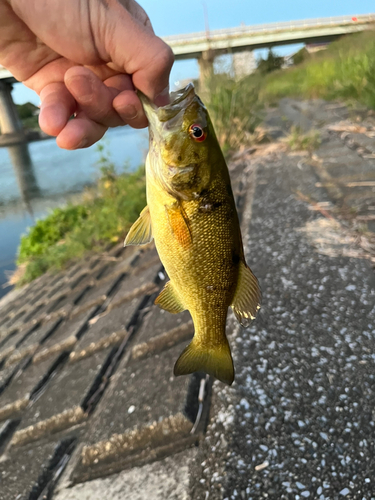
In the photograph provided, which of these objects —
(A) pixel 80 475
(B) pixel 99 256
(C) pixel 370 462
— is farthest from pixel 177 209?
(B) pixel 99 256

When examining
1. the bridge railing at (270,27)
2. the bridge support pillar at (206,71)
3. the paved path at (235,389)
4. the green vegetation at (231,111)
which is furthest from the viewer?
the bridge railing at (270,27)

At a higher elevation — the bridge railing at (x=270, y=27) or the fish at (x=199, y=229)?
the bridge railing at (x=270, y=27)

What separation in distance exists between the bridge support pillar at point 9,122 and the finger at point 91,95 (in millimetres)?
35656

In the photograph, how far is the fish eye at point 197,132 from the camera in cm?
136

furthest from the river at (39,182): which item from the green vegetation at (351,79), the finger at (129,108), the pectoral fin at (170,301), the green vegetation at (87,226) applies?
the pectoral fin at (170,301)

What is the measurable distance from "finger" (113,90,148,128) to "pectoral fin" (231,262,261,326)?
0.93 metres

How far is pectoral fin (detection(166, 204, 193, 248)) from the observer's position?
1358mm

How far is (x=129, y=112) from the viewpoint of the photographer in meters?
1.73

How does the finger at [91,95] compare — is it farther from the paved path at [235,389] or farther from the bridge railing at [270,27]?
the bridge railing at [270,27]

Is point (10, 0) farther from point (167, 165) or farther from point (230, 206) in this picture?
point (230, 206)

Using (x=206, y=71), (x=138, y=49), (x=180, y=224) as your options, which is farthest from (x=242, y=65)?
(x=180, y=224)

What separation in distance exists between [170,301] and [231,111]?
5.68 m

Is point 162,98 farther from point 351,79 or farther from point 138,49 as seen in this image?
point 351,79

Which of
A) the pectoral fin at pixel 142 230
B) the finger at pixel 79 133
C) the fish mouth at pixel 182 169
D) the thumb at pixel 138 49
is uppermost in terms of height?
the thumb at pixel 138 49
